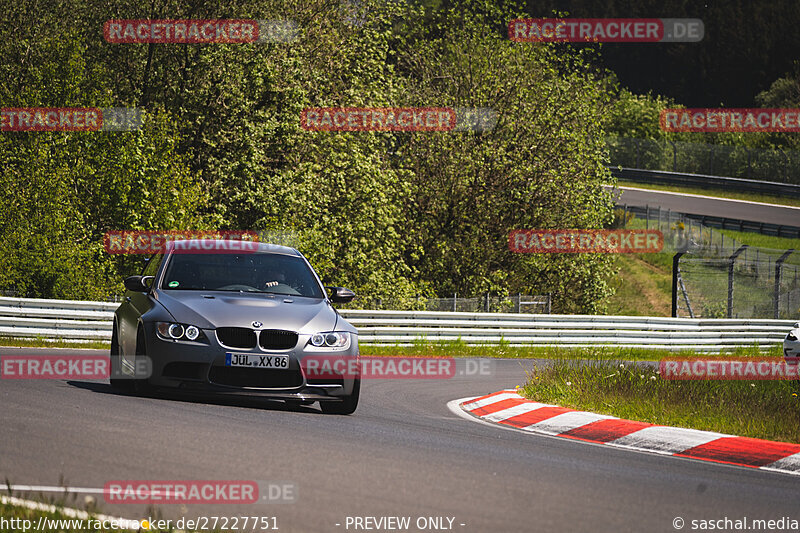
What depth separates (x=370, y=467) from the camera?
745 cm

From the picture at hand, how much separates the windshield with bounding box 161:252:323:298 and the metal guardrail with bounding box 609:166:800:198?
163 ft

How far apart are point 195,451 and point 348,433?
173 centimetres

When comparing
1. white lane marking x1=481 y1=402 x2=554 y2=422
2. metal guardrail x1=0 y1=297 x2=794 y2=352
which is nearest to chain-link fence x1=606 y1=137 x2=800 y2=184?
metal guardrail x1=0 y1=297 x2=794 y2=352

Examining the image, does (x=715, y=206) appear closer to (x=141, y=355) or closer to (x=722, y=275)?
(x=722, y=275)

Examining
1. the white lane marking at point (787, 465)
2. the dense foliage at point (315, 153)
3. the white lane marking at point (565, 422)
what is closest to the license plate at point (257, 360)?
the white lane marking at point (565, 422)

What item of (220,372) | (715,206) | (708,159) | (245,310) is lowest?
(220,372)

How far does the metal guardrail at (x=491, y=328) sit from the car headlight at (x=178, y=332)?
10708 mm

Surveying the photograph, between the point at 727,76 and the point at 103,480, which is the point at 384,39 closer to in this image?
the point at 103,480

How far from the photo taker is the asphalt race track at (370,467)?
6215 millimetres

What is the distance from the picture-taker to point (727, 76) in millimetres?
89750

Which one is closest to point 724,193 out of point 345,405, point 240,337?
point 345,405

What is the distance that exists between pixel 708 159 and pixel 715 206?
917 cm

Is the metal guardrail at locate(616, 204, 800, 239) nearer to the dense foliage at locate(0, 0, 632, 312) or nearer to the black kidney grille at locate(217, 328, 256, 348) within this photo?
the dense foliage at locate(0, 0, 632, 312)

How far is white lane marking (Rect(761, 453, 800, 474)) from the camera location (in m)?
8.53
